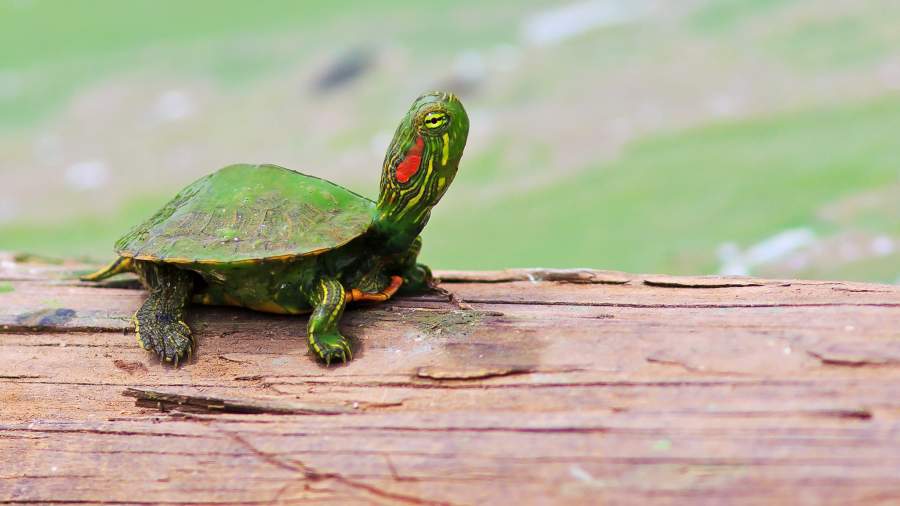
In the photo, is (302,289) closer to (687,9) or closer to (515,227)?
(515,227)

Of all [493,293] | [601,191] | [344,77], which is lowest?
[493,293]

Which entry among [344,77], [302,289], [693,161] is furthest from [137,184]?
[302,289]

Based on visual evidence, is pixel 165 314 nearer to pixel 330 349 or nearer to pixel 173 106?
pixel 330 349

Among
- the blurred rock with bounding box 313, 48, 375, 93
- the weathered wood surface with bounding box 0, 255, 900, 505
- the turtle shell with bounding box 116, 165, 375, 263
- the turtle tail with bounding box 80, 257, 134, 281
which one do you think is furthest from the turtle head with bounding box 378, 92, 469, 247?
the blurred rock with bounding box 313, 48, 375, 93

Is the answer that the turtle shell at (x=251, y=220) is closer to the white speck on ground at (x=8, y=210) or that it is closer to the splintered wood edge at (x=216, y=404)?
the splintered wood edge at (x=216, y=404)

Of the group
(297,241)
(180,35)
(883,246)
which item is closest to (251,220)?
(297,241)

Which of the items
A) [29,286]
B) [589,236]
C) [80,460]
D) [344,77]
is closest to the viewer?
[80,460]

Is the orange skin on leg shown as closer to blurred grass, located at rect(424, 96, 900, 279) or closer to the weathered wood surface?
the weathered wood surface
